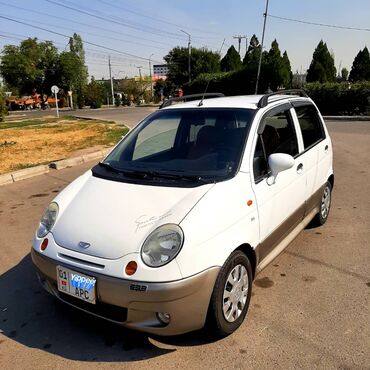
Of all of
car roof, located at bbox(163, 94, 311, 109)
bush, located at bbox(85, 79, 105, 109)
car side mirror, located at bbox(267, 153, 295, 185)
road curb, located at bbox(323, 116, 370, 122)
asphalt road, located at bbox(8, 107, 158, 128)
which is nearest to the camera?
car side mirror, located at bbox(267, 153, 295, 185)

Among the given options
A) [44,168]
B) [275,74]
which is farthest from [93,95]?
[44,168]

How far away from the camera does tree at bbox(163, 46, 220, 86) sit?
55.8 meters

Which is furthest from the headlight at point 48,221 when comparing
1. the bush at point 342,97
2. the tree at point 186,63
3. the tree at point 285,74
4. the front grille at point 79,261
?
the tree at point 186,63

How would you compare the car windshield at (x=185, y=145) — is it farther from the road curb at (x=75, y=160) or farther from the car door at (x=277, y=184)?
the road curb at (x=75, y=160)

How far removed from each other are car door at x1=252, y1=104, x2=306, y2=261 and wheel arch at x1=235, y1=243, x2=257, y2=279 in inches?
3.8

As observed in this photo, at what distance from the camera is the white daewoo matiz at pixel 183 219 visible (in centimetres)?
262

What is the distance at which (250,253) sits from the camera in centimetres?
319

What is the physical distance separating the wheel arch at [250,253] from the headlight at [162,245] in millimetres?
590

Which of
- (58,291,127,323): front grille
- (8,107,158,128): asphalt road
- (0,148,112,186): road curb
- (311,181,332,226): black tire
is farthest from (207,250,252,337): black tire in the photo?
(8,107,158,128): asphalt road

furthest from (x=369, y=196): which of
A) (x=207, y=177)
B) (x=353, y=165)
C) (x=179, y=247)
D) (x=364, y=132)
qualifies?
(x=364, y=132)

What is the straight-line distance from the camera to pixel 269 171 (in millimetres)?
3496

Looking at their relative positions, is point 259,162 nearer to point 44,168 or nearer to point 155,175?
point 155,175

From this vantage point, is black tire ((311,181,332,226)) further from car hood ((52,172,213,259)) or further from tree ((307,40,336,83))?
tree ((307,40,336,83))

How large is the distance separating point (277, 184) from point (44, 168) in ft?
23.5
